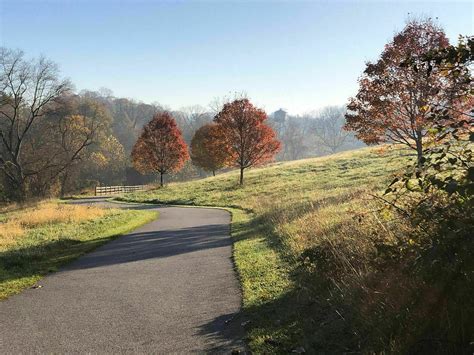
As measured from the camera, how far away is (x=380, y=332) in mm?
4094

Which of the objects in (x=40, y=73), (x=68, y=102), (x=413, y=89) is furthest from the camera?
(x=68, y=102)

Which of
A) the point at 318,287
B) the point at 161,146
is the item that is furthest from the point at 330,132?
the point at 318,287

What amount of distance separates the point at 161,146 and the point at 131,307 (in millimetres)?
40681

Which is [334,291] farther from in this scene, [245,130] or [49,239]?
[245,130]

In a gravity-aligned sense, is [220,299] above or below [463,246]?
below

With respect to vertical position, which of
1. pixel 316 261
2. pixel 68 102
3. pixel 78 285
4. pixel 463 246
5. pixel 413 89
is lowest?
pixel 78 285

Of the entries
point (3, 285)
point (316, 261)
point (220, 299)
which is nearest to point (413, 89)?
point (316, 261)

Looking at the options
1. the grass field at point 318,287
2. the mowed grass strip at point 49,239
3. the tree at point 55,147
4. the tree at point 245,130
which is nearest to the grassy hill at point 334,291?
the grass field at point 318,287

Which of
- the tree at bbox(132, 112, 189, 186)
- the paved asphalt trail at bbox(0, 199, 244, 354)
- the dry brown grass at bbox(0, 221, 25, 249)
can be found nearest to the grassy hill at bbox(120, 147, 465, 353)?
the paved asphalt trail at bbox(0, 199, 244, 354)

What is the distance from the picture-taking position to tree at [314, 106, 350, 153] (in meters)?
150

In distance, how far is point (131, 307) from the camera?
6500 millimetres

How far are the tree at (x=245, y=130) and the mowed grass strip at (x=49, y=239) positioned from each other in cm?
1877

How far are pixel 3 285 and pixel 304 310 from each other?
604 cm

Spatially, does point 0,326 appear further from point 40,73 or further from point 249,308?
point 40,73
